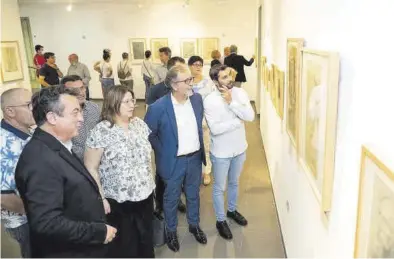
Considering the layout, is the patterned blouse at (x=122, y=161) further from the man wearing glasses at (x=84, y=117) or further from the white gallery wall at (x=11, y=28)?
the white gallery wall at (x=11, y=28)

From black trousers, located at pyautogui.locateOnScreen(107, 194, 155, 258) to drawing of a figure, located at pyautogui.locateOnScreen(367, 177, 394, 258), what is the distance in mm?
1903

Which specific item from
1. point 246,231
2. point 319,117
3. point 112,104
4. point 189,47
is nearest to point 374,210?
point 319,117

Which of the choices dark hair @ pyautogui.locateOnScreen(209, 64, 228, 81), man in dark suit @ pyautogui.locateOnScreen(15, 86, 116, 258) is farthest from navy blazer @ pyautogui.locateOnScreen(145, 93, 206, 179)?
man in dark suit @ pyautogui.locateOnScreen(15, 86, 116, 258)

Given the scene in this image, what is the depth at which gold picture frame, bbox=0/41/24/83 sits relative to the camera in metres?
5.66

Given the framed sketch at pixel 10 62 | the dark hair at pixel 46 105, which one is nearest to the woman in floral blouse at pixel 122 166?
the dark hair at pixel 46 105

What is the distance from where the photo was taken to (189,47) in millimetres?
11984

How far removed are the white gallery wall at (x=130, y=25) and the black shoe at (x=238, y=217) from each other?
27.1 feet

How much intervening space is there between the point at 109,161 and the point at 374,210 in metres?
1.91

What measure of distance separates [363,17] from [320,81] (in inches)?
20.3

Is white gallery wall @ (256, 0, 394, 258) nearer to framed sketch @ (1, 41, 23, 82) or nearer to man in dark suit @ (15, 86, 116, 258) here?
man in dark suit @ (15, 86, 116, 258)

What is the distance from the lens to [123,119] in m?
2.58

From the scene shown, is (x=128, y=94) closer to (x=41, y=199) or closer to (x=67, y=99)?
(x=67, y=99)

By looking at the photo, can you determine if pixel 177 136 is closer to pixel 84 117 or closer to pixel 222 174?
pixel 222 174

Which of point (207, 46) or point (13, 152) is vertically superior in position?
point (207, 46)
